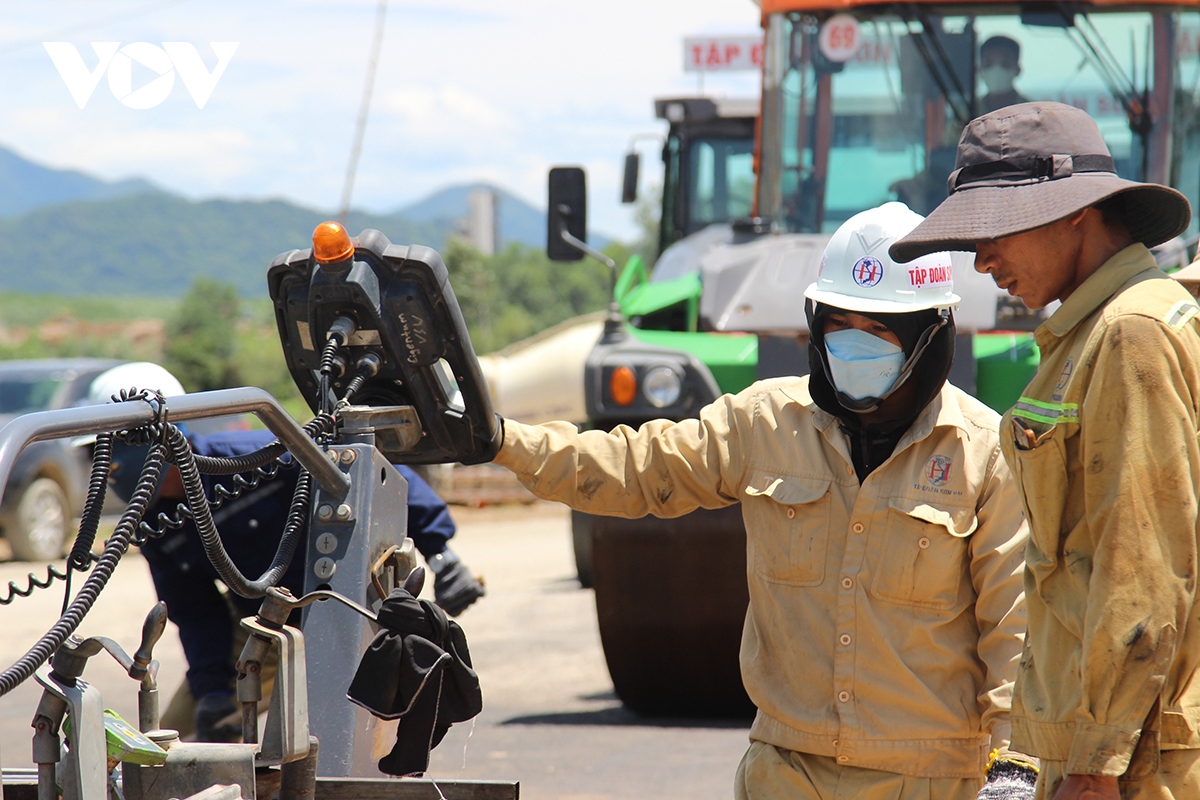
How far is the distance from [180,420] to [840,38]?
182 inches

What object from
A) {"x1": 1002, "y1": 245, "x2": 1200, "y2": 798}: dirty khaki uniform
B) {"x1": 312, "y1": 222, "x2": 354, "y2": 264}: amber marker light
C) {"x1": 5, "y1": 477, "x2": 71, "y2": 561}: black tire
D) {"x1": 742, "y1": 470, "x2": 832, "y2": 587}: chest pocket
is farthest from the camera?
{"x1": 5, "y1": 477, "x2": 71, "y2": 561}: black tire

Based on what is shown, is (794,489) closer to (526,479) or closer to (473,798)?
(526,479)

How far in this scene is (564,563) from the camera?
12.7m

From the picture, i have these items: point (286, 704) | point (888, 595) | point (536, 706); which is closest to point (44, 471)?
point (536, 706)

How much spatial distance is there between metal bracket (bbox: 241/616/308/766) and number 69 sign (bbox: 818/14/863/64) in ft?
14.5

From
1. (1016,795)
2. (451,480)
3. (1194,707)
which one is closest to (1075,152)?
(1194,707)

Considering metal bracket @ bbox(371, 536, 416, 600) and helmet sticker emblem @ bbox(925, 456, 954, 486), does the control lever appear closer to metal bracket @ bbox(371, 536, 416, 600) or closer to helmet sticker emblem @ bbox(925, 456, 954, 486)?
metal bracket @ bbox(371, 536, 416, 600)

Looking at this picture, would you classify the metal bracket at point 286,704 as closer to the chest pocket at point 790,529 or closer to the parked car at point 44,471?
the chest pocket at point 790,529

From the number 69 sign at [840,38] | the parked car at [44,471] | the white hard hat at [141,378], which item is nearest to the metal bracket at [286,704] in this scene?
the white hard hat at [141,378]

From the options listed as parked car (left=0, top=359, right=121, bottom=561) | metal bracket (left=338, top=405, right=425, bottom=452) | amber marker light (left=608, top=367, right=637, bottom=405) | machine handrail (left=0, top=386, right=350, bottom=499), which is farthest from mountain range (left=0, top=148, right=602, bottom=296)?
machine handrail (left=0, top=386, right=350, bottom=499)

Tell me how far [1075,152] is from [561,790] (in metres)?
3.59

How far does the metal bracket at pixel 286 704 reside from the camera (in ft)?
7.56

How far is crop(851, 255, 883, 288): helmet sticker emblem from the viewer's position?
289 centimetres

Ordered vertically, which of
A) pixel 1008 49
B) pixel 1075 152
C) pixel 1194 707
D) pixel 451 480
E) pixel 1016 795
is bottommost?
pixel 451 480
